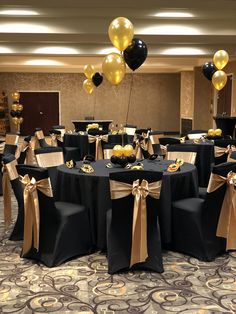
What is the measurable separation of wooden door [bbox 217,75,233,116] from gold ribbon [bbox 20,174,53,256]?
1170 centimetres

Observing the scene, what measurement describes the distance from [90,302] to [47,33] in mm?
7365

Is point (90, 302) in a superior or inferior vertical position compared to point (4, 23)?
inferior

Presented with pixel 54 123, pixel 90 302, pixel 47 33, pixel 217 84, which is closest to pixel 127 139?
pixel 217 84

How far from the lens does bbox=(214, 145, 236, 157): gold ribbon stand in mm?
6125

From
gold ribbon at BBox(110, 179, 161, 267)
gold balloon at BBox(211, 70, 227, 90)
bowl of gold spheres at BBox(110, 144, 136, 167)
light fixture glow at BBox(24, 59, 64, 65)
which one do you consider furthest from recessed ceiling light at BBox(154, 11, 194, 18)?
light fixture glow at BBox(24, 59, 64, 65)

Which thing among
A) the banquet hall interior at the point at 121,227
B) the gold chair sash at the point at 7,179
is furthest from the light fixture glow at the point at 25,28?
the gold chair sash at the point at 7,179

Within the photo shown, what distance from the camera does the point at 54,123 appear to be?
19.2 m

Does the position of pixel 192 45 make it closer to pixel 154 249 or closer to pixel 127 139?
pixel 127 139

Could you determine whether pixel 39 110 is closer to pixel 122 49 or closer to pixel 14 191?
pixel 122 49

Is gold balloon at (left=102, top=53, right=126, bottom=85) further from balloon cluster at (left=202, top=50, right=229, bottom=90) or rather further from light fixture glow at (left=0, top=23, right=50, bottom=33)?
light fixture glow at (left=0, top=23, right=50, bottom=33)

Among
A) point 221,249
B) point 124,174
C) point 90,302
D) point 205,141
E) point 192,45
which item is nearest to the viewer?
point 90,302

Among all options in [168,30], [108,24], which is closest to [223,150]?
[168,30]

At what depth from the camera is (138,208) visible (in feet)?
11.6

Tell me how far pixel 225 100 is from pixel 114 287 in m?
12.5
